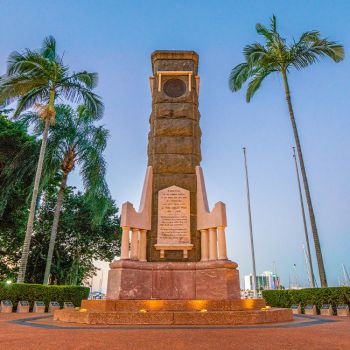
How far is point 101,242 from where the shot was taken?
2766 cm

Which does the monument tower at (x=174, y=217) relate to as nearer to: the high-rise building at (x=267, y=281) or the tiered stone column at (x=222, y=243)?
the tiered stone column at (x=222, y=243)

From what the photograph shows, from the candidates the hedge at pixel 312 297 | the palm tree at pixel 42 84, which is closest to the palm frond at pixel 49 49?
the palm tree at pixel 42 84

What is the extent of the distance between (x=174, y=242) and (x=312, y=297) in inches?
282

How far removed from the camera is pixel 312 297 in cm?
1298

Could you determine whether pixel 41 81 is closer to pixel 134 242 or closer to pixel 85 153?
pixel 85 153

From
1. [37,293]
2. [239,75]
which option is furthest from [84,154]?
[239,75]

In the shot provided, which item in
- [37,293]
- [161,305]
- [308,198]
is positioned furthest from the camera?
[308,198]

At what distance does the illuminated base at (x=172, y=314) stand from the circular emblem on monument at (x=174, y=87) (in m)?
7.36

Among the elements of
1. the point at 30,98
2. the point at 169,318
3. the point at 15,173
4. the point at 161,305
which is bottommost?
the point at 169,318

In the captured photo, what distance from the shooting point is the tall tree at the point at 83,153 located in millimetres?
18781

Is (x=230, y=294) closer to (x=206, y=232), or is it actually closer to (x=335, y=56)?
(x=206, y=232)

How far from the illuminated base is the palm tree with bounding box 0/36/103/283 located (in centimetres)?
964

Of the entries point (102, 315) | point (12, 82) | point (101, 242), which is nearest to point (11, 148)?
point (12, 82)

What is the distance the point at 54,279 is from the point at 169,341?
25.8 metres
